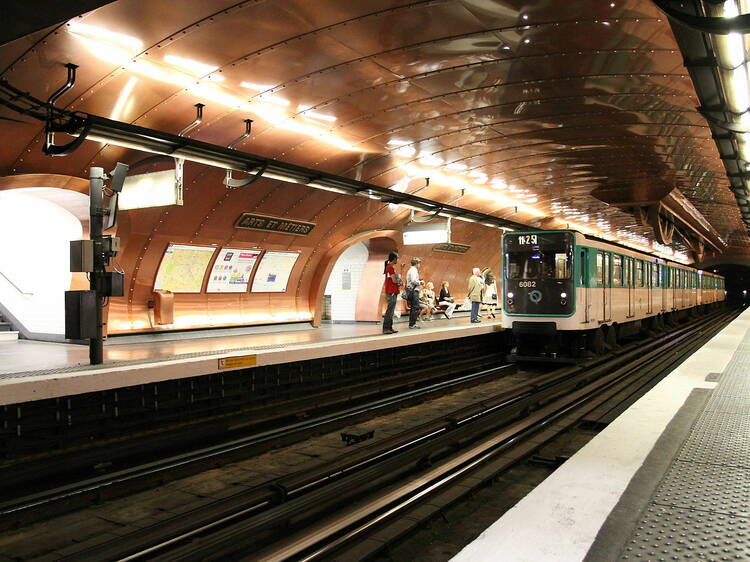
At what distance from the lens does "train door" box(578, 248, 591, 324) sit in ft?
42.8

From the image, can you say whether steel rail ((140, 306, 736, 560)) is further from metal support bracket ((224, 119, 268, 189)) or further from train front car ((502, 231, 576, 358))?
train front car ((502, 231, 576, 358))

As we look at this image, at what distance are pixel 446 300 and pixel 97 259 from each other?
1436 centimetres

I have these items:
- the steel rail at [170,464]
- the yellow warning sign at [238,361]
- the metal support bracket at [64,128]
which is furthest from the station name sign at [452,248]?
the metal support bracket at [64,128]

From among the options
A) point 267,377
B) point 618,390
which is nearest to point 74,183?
point 267,377

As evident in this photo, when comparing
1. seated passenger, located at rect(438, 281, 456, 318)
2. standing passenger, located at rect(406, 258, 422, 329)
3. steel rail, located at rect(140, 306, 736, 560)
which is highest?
standing passenger, located at rect(406, 258, 422, 329)

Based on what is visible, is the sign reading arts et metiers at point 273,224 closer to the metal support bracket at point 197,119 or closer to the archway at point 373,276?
the archway at point 373,276

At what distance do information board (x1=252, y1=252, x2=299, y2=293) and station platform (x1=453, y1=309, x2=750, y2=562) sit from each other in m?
10.5

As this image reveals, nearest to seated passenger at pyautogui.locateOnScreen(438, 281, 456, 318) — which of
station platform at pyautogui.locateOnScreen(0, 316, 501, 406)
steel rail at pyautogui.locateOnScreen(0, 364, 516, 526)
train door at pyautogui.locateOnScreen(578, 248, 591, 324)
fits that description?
station platform at pyautogui.locateOnScreen(0, 316, 501, 406)

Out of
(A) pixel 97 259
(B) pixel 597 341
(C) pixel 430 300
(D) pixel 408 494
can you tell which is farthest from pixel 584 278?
(A) pixel 97 259

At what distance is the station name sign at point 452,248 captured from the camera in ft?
68.3

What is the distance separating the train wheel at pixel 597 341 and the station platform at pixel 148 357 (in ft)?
12.3

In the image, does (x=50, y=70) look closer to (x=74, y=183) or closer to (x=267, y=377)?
(x=74, y=183)

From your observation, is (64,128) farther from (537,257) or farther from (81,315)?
(537,257)

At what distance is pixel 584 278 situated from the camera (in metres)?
13.2
